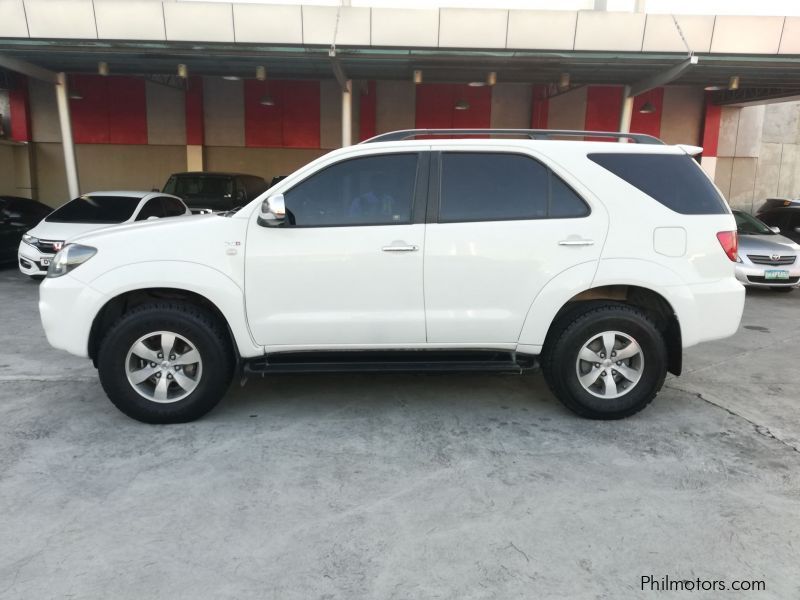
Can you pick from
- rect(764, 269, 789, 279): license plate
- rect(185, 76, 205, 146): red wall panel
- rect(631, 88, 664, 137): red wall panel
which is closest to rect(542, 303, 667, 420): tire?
rect(764, 269, 789, 279): license plate

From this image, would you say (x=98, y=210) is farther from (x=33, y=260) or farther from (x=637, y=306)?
(x=637, y=306)

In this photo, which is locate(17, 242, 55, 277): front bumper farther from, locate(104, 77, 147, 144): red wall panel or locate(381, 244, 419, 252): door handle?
locate(104, 77, 147, 144): red wall panel

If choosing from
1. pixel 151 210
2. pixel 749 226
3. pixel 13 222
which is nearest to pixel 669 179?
pixel 749 226

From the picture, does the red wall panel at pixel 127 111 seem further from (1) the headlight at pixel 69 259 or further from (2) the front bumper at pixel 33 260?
(1) the headlight at pixel 69 259

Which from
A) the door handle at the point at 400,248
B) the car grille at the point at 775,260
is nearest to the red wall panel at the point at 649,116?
the car grille at the point at 775,260

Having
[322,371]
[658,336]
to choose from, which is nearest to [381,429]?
[322,371]

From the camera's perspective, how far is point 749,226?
1071cm

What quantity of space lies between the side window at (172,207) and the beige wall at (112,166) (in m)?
7.74

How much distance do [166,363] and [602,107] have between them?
17.1 meters

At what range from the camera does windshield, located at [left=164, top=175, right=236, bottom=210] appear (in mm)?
13484

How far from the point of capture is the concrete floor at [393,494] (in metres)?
2.60

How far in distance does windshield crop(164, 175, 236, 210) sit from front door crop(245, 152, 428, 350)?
32.9ft

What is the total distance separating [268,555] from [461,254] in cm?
227

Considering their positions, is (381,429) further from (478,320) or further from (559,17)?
(559,17)
